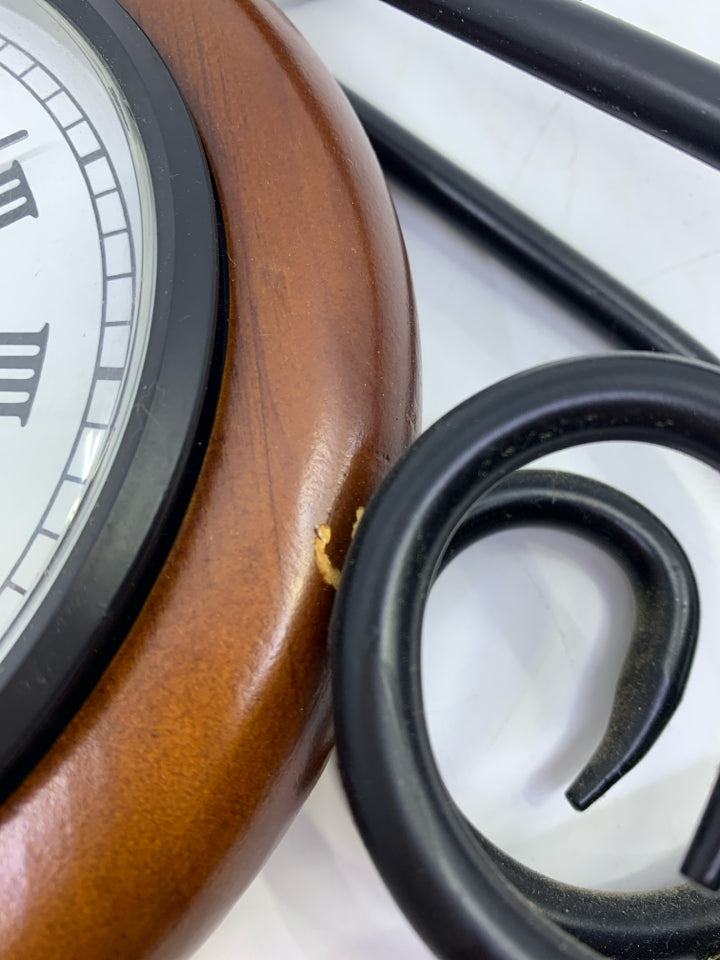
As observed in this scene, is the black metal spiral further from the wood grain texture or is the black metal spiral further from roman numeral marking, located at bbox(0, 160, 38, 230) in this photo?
roman numeral marking, located at bbox(0, 160, 38, 230)

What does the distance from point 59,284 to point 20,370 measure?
36 millimetres

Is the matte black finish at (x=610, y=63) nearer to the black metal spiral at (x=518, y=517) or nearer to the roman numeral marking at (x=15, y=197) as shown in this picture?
the black metal spiral at (x=518, y=517)

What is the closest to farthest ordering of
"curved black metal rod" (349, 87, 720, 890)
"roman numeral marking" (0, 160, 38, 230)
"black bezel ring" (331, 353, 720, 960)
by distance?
"black bezel ring" (331, 353, 720, 960), "roman numeral marking" (0, 160, 38, 230), "curved black metal rod" (349, 87, 720, 890)

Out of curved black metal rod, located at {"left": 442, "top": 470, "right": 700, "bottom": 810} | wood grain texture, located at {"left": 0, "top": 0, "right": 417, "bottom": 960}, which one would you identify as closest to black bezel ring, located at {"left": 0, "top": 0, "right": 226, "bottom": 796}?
wood grain texture, located at {"left": 0, "top": 0, "right": 417, "bottom": 960}

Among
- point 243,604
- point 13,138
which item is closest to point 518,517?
point 243,604

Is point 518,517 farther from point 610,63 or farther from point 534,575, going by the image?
point 610,63

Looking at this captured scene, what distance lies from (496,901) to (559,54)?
13.0 inches

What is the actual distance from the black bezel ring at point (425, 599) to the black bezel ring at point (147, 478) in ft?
0.22

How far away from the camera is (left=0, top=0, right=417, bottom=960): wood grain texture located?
0.25 m

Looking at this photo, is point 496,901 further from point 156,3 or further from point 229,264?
point 156,3

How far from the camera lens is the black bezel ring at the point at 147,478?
249mm

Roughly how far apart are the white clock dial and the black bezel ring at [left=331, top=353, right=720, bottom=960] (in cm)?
10

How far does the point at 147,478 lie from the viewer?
0.26 meters

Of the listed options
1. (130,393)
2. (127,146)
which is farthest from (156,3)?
(130,393)
